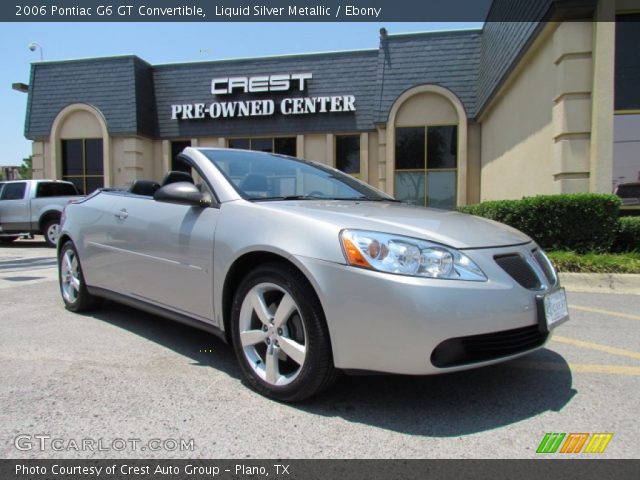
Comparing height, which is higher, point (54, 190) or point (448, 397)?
point (54, 190)

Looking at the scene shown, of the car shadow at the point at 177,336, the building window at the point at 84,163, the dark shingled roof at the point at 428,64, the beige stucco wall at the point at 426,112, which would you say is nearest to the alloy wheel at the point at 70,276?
the car shadow at the point at 177,336

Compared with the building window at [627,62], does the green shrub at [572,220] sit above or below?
below

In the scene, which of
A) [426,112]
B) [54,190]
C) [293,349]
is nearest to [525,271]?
[293,349]

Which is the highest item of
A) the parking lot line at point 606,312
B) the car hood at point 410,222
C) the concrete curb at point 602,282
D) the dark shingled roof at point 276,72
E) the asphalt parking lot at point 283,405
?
the dark shingled roof at point 276,72

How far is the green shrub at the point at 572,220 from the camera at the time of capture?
22.9 ft

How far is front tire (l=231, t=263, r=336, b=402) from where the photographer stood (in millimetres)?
2473

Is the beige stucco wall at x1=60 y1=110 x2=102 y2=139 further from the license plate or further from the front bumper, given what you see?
the license plate

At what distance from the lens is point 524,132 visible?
33.1ft

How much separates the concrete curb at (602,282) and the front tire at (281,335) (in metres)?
4.77

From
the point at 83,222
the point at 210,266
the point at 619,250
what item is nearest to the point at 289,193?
the point at 210,266

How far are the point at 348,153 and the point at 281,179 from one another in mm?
13791

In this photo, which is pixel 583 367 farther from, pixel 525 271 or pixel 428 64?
pixel 428 64

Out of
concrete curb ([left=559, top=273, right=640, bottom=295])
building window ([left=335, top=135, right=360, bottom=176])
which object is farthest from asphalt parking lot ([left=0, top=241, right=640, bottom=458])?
building window ([left=335, top=135, right=360, bottom=176])

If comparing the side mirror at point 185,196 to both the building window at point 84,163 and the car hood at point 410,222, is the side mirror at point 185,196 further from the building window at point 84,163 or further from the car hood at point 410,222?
the building window at point 84,163
